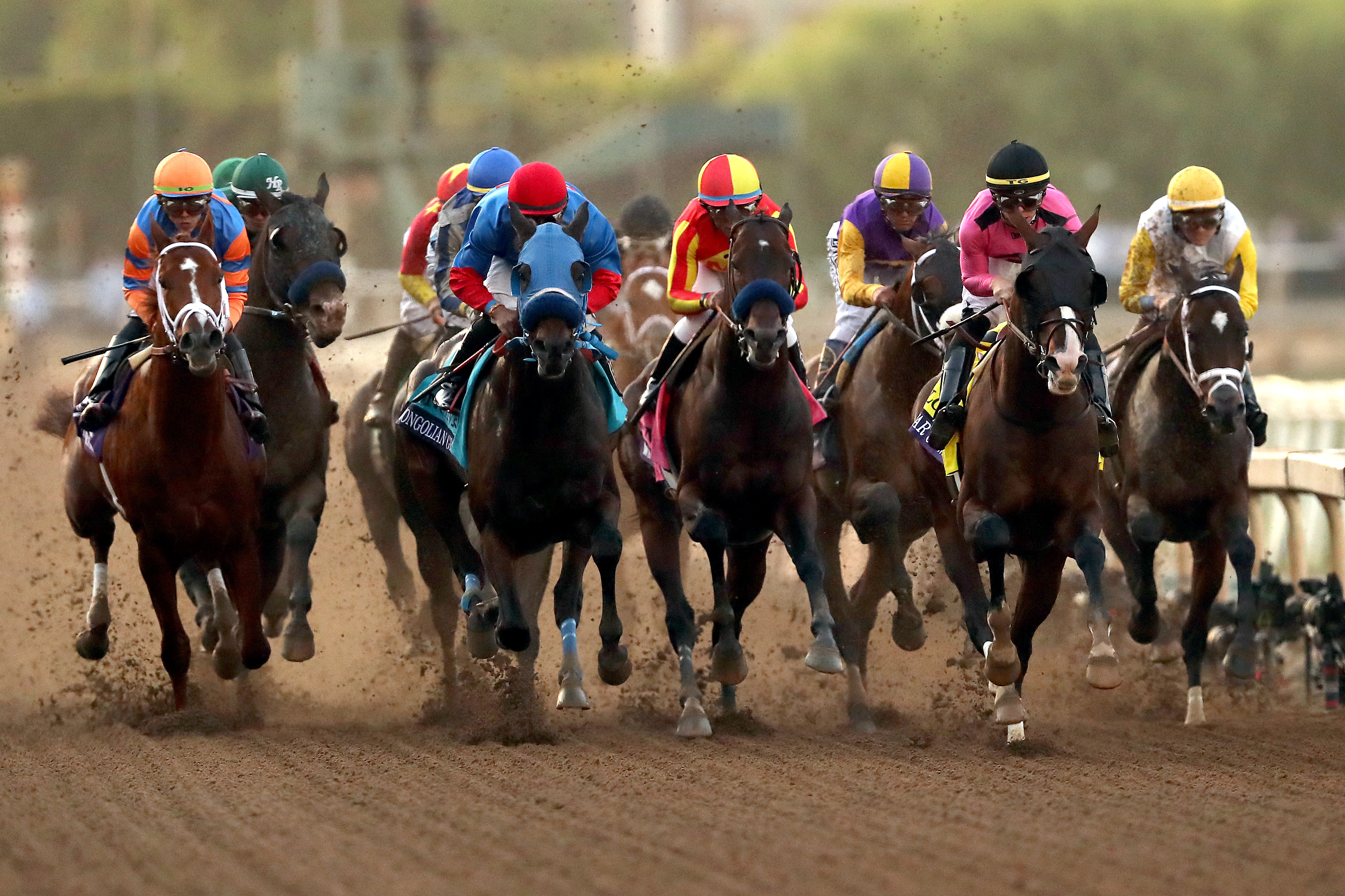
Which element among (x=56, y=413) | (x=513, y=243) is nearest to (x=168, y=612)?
(x=513, y=243)

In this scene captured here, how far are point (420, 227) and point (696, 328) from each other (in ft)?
7.97

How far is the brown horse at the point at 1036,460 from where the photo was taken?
861 cm

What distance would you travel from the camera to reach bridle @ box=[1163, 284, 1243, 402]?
974 centimetres

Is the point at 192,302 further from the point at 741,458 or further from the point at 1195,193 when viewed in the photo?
the point at 1195,193

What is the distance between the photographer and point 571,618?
9500 millimetres

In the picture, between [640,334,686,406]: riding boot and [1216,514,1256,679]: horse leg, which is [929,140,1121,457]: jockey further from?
[640,334,686,406]: riding boot

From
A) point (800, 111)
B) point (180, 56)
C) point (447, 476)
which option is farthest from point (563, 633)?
point (180, 56)

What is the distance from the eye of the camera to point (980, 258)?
9.60 m

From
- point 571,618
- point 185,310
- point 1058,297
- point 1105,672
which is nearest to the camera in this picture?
point 1058,297

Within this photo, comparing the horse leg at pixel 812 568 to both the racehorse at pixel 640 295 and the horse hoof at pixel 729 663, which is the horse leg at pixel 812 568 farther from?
the racehorse at pixel 640 295

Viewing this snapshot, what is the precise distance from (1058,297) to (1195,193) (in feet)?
7.13

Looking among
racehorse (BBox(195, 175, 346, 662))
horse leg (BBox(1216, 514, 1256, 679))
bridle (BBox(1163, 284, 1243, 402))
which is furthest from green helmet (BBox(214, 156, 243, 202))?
horse leg (BBox(1216, 514, 1256, 679))

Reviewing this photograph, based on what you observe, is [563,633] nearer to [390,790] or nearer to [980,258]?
[390,790]

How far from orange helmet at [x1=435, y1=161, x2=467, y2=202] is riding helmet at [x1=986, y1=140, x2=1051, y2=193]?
140 inches
